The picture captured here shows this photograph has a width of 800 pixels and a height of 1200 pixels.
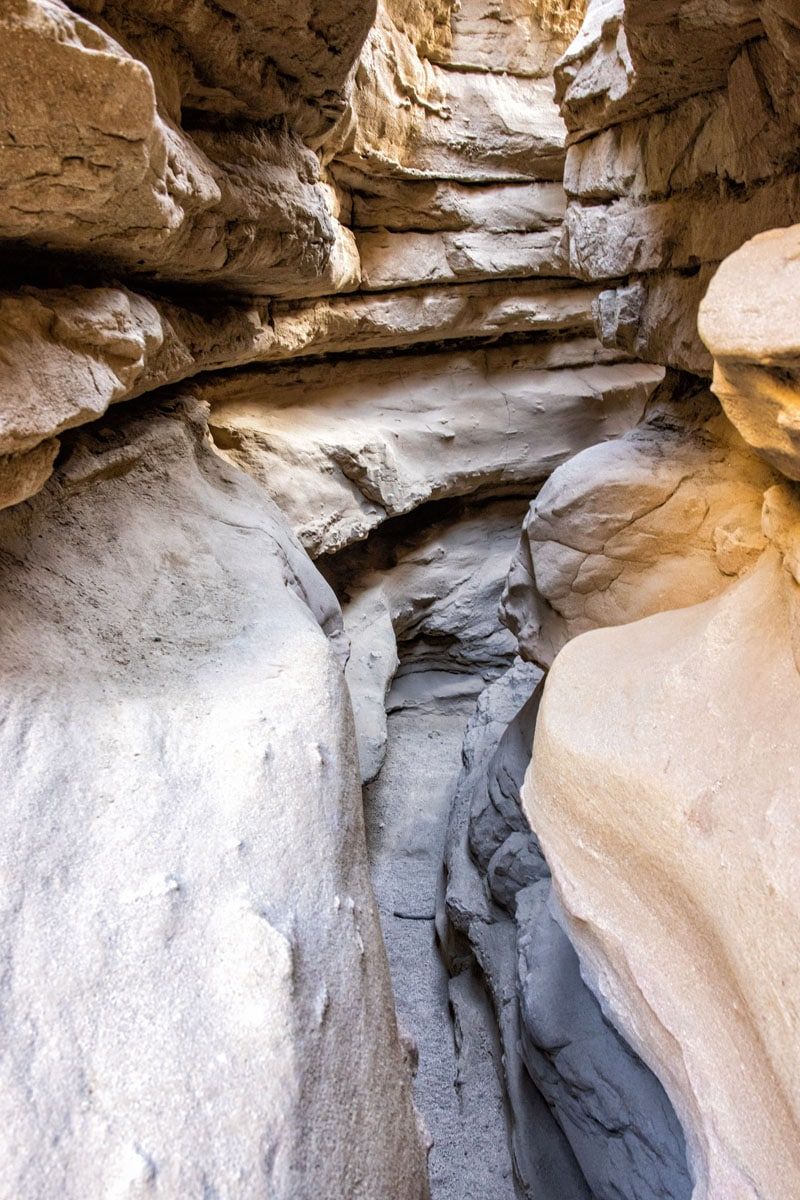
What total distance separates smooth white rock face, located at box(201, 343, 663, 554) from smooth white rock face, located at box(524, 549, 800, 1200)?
3128 millimetres

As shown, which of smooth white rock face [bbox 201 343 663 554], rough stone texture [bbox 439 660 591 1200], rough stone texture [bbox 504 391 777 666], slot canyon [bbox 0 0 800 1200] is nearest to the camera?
slot canyon [bbox 0 0 800 1200]

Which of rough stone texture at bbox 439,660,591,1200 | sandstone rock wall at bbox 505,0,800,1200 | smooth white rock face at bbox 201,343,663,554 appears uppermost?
sandstone rock wall at bbox 505,0,800,1200

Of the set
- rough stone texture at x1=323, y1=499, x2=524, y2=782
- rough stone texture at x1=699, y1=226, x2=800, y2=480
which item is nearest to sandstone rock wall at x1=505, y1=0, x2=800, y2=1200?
rough stone texture at x1=699, y1=226, x2=800, y2=480

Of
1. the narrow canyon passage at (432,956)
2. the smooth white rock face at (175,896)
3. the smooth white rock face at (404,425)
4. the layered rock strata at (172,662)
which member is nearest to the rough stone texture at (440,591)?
the narrow canyon passage at (432,956)

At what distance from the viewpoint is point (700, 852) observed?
1.64 m

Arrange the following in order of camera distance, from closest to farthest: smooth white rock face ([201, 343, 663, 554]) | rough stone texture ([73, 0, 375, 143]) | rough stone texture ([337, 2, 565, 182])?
rough stone texture ([73, 0, 375, 143]) → rough stone texture ([337, 2, 565, 182]) → smooth white rock face ([201, 343, 663, 554])

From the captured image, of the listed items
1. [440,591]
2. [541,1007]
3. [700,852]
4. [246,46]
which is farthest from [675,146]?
[440,591]

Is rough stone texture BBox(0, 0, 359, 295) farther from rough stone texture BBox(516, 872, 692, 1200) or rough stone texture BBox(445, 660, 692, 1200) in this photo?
rough stone texture BBox(445, 660, 692, 1200)

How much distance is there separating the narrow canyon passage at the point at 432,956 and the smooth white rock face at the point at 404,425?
1.77 m

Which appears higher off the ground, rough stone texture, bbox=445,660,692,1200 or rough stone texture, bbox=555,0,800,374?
rough stone texture, bbox=555,0,800,374

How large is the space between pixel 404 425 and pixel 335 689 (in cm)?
398

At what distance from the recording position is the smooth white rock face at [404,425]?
4.97 m

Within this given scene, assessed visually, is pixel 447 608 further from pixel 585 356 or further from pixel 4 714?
pixel 4 714

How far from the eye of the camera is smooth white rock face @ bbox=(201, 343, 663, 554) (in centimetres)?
497
